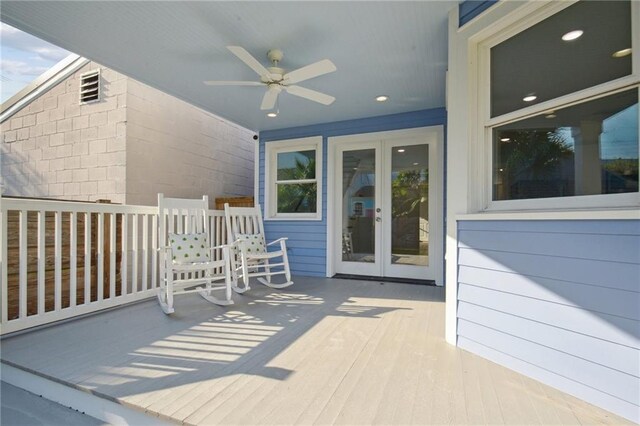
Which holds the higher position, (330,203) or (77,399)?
(330,203)

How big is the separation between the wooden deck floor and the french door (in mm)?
1439

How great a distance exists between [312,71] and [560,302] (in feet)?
7.24

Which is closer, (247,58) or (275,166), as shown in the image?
(247,58)

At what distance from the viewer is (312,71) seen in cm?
245

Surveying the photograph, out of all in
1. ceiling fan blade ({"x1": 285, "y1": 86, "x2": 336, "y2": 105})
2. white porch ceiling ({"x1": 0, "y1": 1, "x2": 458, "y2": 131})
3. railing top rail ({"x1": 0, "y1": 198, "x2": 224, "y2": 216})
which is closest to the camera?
white porch ceiling ({"x1": 0, "y1": 1, "x2": 458, "y2": 131})

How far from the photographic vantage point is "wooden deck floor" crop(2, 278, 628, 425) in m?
1.41

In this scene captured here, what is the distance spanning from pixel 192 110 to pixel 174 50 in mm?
2571

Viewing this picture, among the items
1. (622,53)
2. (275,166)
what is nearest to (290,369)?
(622,53)

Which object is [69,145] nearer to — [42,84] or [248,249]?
[42,84]

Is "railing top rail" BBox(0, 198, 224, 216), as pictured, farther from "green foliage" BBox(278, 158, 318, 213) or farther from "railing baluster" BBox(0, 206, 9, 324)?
"green foliage" BBox(278, 158, 318, 213)

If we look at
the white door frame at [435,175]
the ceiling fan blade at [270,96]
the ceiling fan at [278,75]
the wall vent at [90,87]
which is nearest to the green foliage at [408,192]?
the white door frame at [435,175]

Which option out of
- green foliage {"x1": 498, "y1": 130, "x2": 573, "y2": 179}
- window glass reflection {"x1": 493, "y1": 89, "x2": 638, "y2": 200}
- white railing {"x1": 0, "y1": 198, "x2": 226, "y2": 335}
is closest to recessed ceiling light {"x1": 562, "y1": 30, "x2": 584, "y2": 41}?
window glass reflection {"x1": 493, "y1": 89, "x2": 638, "y2": 200}

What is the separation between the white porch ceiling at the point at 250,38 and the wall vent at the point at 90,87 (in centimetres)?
160

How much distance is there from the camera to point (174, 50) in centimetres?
275
